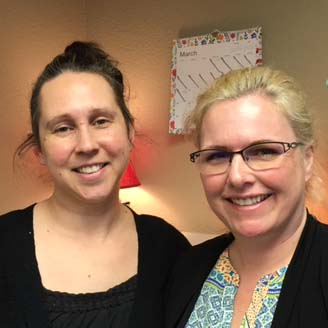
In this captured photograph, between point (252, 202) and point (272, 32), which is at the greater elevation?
point (272, 32)

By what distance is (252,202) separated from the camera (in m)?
1.01

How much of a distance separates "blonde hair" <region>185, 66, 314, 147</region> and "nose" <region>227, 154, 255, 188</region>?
144 mm

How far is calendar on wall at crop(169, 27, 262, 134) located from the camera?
2.50m

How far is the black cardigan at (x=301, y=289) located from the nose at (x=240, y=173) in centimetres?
20

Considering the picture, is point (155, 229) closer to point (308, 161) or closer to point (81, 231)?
point (81, 231)

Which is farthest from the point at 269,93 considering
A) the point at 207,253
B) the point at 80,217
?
the point at 80,217

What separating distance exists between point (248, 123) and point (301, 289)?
14.5 inches

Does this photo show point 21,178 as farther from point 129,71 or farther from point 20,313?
point 20,313

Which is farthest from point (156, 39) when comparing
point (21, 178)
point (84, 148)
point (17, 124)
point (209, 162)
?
point (209, 162)

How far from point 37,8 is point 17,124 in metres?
0.73

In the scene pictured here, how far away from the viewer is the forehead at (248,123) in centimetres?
99

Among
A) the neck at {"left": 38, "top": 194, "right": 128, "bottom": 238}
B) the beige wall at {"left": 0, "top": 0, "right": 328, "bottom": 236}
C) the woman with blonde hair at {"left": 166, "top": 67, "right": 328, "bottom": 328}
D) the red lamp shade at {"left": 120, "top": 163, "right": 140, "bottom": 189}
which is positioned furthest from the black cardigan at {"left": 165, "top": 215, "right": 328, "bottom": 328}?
the red lamp shade at {"left": 120, "top": 163, "right": 140, "bottom": 189}

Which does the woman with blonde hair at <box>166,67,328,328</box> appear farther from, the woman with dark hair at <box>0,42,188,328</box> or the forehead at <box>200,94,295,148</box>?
the woman with dark hair at <box>0,42,188,328</box>

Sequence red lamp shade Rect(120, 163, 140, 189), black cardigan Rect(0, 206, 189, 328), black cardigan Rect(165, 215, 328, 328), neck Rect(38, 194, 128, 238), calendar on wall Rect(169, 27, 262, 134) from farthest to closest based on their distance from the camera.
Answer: red lamp shade Rect(120, 163, 140, 189)
calendar on wall Rect(169, 27, 262, 134)
neck Rect(38, 194, 128, 238)
black cardigan Rect(0, 206, 189, 328)
black cardigan Rect(165, 215, 328, 328)
